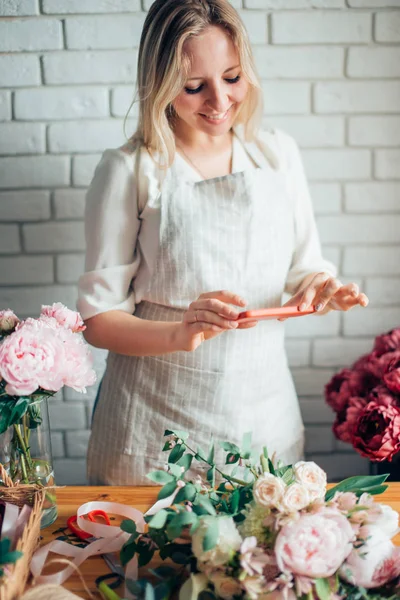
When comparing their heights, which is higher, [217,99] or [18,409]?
[217,99]

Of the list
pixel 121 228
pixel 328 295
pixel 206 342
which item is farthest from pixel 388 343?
pixel 121 228

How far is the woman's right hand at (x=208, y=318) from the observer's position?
1.17m

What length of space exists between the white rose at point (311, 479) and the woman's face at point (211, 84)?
29.3 inches

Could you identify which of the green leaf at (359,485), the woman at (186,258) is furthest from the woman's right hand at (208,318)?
the green leaf at (359,485)

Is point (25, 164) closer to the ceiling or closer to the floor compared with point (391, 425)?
closer to the ceiling

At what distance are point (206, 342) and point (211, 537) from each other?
2.14 feet

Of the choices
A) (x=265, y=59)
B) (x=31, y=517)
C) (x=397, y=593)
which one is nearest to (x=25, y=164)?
(x=265, y=59)

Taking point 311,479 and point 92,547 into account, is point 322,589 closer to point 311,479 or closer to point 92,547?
point 311,479

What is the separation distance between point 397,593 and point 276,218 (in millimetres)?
839

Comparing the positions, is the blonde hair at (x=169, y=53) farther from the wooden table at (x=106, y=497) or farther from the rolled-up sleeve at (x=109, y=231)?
the wooden table at (x=106, y=497)

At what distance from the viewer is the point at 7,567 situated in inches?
32.3

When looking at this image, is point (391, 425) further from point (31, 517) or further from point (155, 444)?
point (31, 517)

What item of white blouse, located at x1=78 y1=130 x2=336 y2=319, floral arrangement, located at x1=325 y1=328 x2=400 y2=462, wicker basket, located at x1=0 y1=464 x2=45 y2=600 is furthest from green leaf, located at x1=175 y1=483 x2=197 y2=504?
floral arrangement, located at x1=325 y1=328 x2=400 y2=462

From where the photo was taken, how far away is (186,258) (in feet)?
4.53
